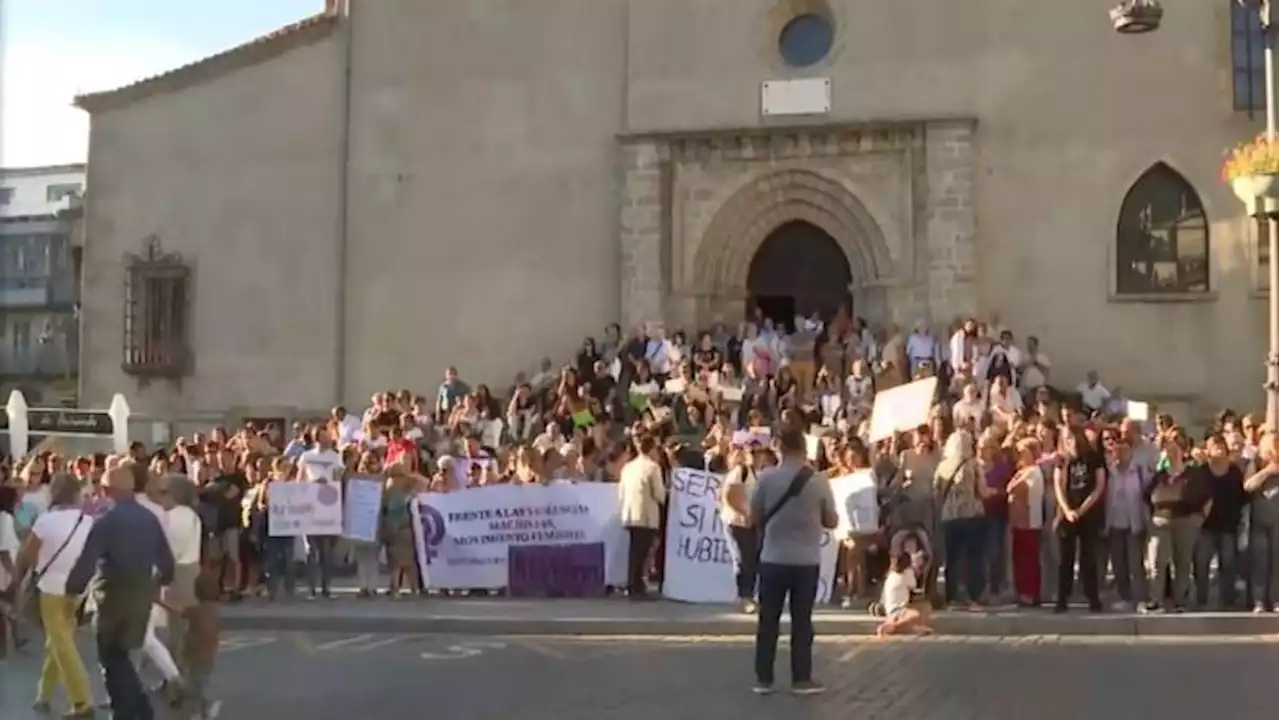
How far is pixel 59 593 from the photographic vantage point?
11.6 m

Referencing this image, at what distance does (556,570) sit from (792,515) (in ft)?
24.6

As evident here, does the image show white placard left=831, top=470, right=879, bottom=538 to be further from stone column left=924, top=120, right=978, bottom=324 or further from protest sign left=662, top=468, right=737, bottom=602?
stone column left=924, top=120, right=978, bottom=324

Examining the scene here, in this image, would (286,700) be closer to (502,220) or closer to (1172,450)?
(1172,450)

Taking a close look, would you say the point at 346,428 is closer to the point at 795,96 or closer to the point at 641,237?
the point at 641,237

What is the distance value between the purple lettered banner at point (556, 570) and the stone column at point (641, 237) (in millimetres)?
10069

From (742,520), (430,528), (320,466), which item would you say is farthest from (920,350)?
Result: (320,466)

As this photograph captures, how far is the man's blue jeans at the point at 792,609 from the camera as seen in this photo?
1173 cm

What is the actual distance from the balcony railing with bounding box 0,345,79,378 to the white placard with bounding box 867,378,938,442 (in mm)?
50345

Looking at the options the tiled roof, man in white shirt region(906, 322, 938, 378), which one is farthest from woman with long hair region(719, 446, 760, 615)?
the tiled roof

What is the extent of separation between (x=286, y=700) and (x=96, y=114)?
22.0m

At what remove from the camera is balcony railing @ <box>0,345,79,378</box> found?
64.8m

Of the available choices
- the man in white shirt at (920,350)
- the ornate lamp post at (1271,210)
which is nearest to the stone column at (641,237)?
the man in white shirt at (920,350)

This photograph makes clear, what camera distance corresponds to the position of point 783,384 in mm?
24531

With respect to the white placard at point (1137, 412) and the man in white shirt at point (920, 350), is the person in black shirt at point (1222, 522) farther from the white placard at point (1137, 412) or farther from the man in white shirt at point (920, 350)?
the man in white shirt at point (920, 350)
